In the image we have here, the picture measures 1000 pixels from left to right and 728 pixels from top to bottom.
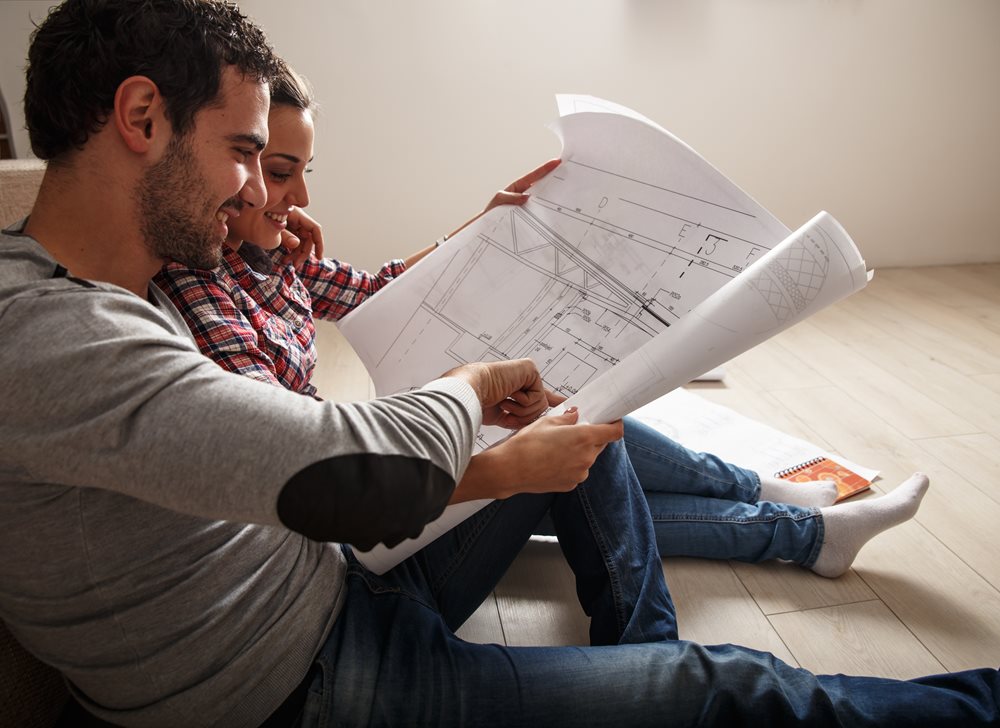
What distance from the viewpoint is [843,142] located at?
2.80m

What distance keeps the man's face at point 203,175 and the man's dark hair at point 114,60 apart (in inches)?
0.6

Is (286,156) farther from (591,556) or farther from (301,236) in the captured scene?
(591,556)

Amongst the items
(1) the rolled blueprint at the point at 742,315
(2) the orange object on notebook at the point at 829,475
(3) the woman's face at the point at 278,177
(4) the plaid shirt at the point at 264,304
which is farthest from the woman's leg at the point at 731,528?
(3) the woman's face at the point at 278,177

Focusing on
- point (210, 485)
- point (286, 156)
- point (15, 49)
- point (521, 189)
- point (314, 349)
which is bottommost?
point (15, 49)

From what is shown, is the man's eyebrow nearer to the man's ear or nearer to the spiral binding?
the man's ear

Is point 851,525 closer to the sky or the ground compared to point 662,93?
closer to the ground

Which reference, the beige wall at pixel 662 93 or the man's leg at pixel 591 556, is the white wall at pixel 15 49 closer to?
the beige wall at pixel 662 93

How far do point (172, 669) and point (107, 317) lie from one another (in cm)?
31

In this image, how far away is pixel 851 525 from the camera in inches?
49.1

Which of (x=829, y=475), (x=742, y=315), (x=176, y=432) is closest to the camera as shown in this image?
(x=176, y=432)

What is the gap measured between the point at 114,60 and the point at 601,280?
0.57m

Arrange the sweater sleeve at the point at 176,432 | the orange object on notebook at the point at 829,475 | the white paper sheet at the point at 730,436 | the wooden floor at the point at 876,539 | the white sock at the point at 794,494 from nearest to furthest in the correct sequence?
1. the sweater sleeve at the point at 176,432
2. the wooden floor at the point at 876,539
3. the white sock at the point at 794,494
4. the orange object on notebook at the point at 829,475
5. the white paper sheet at the point at 730,436

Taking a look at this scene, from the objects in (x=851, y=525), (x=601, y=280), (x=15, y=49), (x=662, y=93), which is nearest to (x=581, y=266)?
(x=601, y=280)

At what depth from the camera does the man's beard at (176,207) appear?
2.24ft
